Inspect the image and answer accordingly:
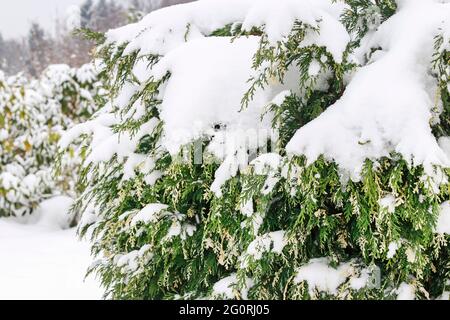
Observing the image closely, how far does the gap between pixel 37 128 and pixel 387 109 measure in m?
5.80

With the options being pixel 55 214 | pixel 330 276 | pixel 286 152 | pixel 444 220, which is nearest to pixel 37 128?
pixel 55 214

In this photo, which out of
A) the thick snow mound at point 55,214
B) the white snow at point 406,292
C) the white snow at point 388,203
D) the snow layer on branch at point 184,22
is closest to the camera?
the white snow at point 388,203

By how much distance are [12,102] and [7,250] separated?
205 centimetres

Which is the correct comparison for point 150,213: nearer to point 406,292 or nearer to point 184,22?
point 184,22

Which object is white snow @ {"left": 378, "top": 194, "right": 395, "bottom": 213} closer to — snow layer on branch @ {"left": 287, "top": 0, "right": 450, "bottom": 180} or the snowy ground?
snow layer on branch @ {"left": 287, "top": 0, "right": 450, "bottom": 180}

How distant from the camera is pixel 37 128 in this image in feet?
21.2

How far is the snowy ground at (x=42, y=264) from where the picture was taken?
394 centimetres

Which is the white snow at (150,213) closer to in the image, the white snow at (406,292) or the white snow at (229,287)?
the white snow at (229,287)

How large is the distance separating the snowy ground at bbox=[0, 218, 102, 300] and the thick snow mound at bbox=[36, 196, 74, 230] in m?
0.11

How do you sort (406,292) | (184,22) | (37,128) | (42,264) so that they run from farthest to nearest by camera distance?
1. (37,128)
2. (42,264)
3. (184,22)
4. (406,292)

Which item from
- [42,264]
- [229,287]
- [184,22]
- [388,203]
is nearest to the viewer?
[388,203]

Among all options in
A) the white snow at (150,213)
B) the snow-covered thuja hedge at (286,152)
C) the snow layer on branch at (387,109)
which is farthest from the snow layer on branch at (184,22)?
the white snow at (150,213)

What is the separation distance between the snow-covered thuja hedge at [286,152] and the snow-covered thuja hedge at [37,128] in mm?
4096
